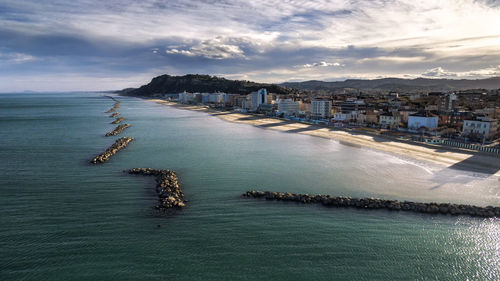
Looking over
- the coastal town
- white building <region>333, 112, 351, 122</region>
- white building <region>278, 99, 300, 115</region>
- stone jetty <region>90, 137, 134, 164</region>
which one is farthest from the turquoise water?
white building <region>278, 99, 300, 115</region>

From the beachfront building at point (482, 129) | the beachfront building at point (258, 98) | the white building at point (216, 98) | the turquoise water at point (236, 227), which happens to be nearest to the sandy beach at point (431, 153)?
the turquoise water at point (236, 227)

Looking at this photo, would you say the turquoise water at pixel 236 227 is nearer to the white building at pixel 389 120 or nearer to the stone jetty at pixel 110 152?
the stone jetty at pixel 110 152

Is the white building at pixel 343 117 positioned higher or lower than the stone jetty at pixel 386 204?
higher

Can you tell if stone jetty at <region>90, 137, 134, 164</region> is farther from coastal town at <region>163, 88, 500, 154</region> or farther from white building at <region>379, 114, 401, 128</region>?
white building at <region>379, 114, 401, 128</region>

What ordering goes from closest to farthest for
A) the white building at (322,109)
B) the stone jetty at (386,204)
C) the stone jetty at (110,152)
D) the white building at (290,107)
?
the stone jetty at (386,204) < the stone jetty at (110,152) < the white building at (322,109) < the white building at (290,107)

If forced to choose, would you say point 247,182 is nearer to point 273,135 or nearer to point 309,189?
point 309,189

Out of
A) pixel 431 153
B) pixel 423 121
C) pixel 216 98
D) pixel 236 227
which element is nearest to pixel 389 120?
pixel 423 121
